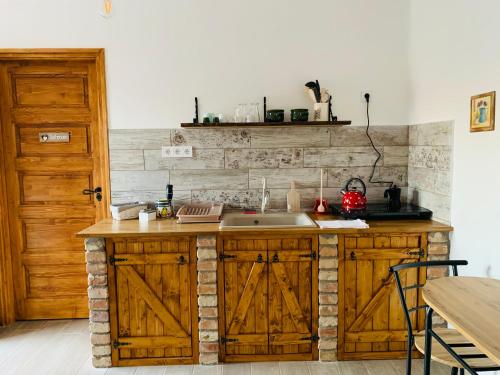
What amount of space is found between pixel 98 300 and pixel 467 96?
8.69 ft

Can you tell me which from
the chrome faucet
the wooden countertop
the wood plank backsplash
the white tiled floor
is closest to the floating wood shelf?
the wood plank backsplash

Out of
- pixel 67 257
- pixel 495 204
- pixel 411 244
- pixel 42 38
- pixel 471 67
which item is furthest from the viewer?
pixel 67 257

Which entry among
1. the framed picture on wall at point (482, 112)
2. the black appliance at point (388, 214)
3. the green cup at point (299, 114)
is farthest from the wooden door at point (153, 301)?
the framed picture on wall at point (482, 112)

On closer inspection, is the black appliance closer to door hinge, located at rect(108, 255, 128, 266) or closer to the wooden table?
the wooden table

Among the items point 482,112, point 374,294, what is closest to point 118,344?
point 374,294

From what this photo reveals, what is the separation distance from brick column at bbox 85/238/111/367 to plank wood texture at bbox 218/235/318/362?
758 millimetres

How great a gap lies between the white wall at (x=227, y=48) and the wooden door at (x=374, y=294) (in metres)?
1.19

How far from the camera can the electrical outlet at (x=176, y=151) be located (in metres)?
3.38

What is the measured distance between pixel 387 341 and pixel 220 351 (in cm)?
113

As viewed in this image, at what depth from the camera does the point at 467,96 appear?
2.55 meters

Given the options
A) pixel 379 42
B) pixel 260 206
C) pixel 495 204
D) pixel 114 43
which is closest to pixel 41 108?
pixel 114 43

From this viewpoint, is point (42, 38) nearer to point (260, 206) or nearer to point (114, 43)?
point (114, 43)

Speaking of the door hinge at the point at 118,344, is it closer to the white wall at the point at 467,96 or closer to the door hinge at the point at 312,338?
the door hinge at the point at 312,338

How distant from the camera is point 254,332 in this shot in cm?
285
